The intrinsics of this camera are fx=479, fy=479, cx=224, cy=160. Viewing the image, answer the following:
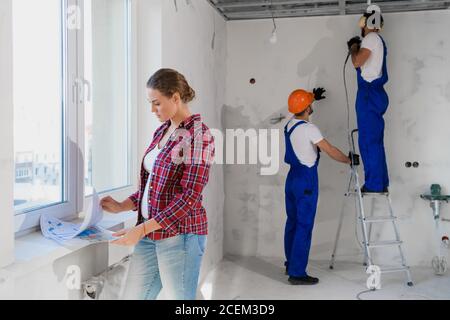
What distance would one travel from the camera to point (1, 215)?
4.85 feet

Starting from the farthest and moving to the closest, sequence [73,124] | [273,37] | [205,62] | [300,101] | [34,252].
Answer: [273,37]
[300,101]
[205,62]
[73,124]
[34,252]

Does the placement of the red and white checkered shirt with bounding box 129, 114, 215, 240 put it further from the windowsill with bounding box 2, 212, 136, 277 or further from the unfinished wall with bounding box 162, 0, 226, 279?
the unfinished wall with bounding box 162, 0, 226, 279

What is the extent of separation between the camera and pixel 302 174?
3441mm

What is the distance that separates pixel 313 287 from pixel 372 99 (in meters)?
1.42

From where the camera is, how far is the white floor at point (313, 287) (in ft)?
10.5

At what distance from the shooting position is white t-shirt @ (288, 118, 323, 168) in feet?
11.2

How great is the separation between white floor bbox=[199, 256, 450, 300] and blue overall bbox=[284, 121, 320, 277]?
186 mm

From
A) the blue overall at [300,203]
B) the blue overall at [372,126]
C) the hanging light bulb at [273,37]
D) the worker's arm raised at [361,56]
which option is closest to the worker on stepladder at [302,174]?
the blue overall at [300,203]

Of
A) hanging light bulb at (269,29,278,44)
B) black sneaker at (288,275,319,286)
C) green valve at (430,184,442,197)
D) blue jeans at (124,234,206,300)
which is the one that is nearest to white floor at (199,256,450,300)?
black sneaker at (288,275,319,286)

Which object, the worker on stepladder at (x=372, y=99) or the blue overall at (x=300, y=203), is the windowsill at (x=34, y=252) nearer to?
the blue overall at (x=300, y=203)

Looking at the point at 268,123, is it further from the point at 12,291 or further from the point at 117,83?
the point at 12,291

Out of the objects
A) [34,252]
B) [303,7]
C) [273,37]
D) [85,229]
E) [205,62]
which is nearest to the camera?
[34,252]

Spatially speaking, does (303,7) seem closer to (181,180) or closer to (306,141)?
(306,141)

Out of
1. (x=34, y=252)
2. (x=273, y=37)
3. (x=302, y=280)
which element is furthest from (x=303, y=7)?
(x=34, y=252)
